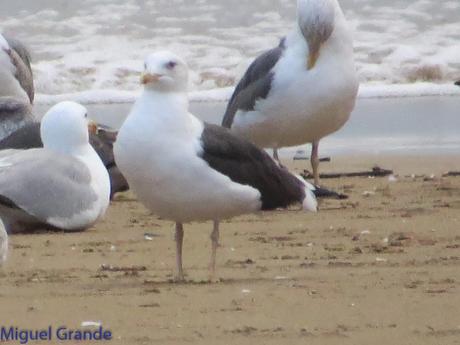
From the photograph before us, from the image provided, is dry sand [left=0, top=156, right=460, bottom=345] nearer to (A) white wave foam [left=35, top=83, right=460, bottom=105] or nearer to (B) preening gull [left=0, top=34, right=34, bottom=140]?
(B) preening gull [left=0, top=34, right=34, bottom=140]

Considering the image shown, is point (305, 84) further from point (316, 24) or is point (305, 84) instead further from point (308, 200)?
point (308, 200)

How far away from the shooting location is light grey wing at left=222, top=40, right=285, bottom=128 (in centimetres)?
1029

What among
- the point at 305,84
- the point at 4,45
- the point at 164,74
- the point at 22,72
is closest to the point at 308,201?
the point at 164,74

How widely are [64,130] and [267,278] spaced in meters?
2.72

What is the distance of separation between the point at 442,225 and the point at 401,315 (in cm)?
265

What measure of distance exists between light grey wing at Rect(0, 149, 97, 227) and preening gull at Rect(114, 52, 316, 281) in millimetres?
1709

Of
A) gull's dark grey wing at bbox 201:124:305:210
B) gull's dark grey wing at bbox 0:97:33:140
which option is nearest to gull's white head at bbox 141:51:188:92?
gull's dark grey wing at bbox 201:124:305:210

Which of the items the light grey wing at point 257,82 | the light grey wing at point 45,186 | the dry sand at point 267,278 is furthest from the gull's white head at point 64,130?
the light grey wing at point 257,82

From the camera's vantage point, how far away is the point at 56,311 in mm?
5676

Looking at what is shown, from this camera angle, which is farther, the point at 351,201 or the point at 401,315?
the point at 351,201

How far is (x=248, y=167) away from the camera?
23.0ft

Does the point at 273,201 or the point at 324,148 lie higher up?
the point at 273,201

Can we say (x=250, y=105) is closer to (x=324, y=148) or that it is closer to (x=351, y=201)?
(x=351, y=201)

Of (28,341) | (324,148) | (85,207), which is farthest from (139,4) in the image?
(28,341)
